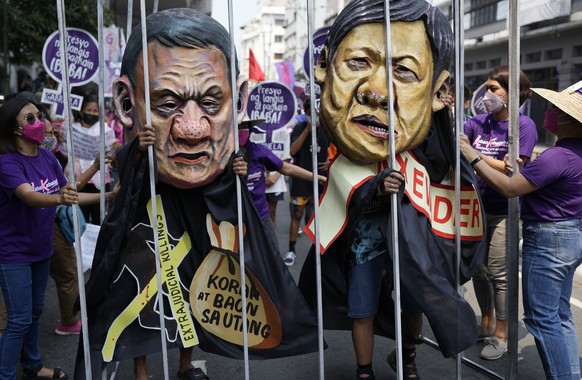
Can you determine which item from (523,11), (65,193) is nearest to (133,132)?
(65,193)

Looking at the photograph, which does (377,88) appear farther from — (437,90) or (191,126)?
(191,126)

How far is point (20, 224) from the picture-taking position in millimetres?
3178

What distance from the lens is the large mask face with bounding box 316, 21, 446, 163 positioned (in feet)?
9.70

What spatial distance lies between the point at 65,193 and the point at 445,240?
6.58 ft

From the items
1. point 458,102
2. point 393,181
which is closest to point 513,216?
point 458,102

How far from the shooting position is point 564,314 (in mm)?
3166

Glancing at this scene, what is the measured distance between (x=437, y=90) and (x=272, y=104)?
382 cm

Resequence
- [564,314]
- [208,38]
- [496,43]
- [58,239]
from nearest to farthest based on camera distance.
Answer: [208,38], [564,314], [58,239], [496,43]

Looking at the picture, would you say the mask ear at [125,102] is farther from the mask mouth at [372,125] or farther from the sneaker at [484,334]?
the sneaker at [484,334]

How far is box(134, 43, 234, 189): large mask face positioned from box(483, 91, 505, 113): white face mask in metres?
1.95

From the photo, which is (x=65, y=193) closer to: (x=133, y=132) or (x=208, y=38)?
(x=133, y=132)

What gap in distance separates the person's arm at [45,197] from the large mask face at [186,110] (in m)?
0.45

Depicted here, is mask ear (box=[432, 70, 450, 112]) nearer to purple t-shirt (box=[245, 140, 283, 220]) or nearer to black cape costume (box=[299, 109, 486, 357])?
black cape costume (box=[299, 109, 486, 357])

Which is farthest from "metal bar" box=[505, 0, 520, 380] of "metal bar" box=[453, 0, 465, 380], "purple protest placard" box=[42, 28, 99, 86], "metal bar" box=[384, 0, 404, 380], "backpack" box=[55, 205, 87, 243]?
"purple protest placard" box=[42, 28, 99, 86]
